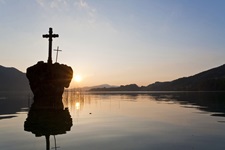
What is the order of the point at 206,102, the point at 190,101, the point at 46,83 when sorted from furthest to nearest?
the point at 190,101 → the point at 206,102 → the point at 46,83

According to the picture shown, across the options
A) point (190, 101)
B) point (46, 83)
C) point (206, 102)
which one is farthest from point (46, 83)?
point (190, 101)

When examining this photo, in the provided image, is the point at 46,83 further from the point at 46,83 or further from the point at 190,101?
the point at 190,101

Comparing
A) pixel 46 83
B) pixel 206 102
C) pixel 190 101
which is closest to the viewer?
pixel 46 83

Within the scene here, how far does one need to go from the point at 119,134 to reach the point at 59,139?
5.47 m

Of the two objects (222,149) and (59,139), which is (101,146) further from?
(222,149)

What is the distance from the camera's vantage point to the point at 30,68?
54.8m

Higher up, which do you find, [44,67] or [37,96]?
[44,67]

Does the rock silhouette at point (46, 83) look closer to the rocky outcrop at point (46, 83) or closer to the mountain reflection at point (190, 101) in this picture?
the rocky outcrop at point (46, 83)

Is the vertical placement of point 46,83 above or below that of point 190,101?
above

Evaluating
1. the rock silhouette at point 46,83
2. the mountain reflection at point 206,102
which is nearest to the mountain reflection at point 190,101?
the mountain reflection at point 206,102

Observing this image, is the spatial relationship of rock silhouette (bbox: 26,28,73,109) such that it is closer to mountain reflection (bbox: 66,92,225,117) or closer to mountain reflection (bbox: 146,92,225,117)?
mountain reflection (bbox: 66,92,225,117)

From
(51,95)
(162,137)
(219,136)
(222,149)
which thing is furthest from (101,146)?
(51,95)

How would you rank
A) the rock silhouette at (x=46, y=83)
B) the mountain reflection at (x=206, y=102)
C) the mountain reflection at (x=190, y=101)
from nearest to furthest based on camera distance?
the mountain reflection at (x=206, y=102)
the rock silhouette at (x=46, y=83)
the mountain reflection at (x=190, y=101)

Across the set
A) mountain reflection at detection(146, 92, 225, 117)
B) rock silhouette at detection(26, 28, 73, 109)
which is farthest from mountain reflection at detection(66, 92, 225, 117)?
A: rock silhouette at detection(26, 28, 73, 109)
